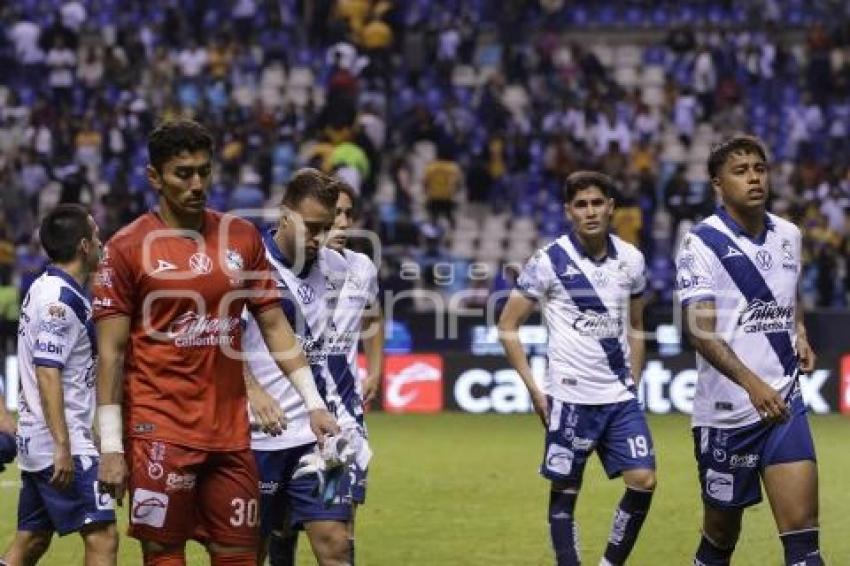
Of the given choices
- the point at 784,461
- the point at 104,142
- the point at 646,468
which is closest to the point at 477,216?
the point at 104,142

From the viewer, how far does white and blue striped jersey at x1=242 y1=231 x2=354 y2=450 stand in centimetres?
862

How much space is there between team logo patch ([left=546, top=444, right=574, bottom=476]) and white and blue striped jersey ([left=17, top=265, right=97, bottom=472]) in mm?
2885

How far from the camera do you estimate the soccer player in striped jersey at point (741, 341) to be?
850cm

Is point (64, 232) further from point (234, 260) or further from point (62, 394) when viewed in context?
point (234, 260)

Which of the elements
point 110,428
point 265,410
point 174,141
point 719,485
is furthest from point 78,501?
point 719,485

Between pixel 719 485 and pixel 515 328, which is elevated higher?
pixel 515 328

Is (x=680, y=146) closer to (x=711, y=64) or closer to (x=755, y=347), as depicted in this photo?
(x=711, y=64)

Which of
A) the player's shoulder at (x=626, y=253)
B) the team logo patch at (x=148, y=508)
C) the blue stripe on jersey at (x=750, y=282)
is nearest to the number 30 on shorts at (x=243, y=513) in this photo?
the team logo patch at (x=148, y=508)

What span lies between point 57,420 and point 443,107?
22.2 metres

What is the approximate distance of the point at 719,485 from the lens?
28.7 feet

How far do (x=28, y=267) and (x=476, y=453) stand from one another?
1035 centimetres

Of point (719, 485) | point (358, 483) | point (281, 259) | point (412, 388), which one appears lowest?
point (412, 388)

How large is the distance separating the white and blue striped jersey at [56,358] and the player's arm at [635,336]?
134 inches

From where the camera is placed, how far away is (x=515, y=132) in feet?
96.4
